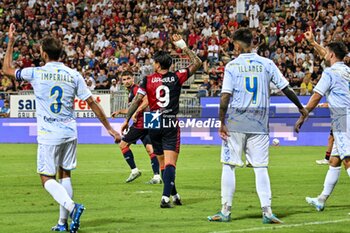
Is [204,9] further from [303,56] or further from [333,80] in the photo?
[333,80]

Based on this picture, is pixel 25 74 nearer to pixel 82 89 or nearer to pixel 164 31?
pixel 82 89

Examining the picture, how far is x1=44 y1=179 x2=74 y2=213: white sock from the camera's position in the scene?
32.8ft

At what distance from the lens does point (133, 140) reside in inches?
691

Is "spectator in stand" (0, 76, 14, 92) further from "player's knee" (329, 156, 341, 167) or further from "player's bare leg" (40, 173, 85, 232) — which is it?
"player's bare leg" (40, 173, 85, 232)

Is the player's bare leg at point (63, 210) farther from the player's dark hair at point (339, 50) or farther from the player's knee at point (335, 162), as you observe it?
the player's dark hair at point (339, 50)

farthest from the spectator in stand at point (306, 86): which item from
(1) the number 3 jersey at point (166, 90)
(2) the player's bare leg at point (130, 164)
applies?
(1) the number 3 jersey at point (166, 90)

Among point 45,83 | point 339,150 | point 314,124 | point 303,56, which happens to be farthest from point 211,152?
point 45,83

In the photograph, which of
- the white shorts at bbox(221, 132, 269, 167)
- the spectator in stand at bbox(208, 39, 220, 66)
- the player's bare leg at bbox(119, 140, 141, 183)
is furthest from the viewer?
the spectator in stand at bbox(208, 39, 220, 66)

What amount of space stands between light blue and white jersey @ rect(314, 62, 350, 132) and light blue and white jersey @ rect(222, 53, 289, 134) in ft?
4.34

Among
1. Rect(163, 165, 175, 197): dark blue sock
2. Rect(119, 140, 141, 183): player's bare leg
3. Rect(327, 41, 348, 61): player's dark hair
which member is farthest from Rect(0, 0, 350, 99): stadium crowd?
Rect(327, 41, 348, 61): player's dark hair

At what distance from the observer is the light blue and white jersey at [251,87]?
10992 mm

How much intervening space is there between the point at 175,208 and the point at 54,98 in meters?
3.45

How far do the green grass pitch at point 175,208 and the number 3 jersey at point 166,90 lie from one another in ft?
5.32

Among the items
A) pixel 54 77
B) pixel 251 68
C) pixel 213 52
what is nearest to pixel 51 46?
pixel 54 77
